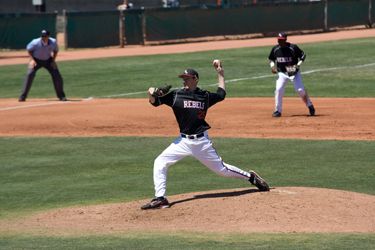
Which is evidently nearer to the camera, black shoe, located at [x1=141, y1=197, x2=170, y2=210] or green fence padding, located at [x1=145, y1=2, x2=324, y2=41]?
black shoe, located at [x1=141, y1=197, x2=170, y2=210]

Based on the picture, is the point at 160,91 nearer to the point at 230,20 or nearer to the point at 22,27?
the point at 22,27

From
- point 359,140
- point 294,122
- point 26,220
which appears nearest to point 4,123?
point 294,122

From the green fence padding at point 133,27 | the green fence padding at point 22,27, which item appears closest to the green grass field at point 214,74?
the green fence padding at point 133,27

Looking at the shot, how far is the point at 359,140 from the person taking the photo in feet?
67.1

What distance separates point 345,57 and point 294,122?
15.1m

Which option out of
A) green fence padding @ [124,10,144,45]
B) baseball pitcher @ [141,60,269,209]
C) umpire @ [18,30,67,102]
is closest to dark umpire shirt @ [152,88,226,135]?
baseball pitcher @ [141,60,269,209]

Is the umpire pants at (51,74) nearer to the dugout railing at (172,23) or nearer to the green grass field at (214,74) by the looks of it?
the green grass field at (214,74)

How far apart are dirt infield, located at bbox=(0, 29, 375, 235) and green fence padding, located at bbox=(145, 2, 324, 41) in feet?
5.06

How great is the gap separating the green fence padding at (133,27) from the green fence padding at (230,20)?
353 millimetres

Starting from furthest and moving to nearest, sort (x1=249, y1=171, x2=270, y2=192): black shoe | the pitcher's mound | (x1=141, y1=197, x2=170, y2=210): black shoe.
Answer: (x1=249, y1=171, x2=270, y2=192): black shoe < (x1=141, y1=197, x2=170, y2=210): black shoe < the pitcher's mound

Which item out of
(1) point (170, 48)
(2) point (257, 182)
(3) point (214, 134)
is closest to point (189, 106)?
(2) point (257, 182)

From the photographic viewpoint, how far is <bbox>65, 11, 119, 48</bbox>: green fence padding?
44.6 metres

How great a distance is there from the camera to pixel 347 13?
1996 inches

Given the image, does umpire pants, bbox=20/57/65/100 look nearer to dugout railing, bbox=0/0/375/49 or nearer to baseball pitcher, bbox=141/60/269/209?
baseball pitcher, bbox=141/60/269/209
